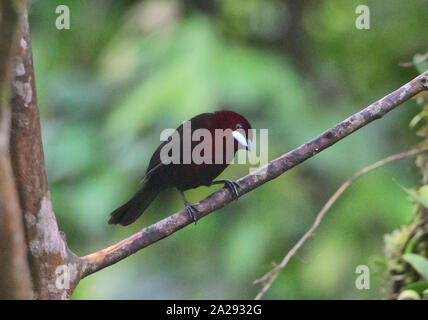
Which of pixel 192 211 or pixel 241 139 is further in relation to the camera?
pixel 241 139

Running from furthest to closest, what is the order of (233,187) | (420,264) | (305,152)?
(233,187)
(420,264)
(305,152)

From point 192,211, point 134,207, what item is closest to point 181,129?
point 134,207

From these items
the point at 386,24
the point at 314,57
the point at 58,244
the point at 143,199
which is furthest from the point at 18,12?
the point at 386,24

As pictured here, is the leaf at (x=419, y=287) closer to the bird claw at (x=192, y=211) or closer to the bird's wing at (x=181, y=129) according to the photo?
the bird claw at (x=192, y=211)

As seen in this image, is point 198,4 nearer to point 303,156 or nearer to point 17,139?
point 303,156

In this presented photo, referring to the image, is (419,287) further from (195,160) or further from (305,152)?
(195,160)

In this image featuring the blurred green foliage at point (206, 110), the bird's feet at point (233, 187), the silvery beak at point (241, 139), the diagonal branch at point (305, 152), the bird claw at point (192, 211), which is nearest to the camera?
the diagonal branch at point (305, 152)

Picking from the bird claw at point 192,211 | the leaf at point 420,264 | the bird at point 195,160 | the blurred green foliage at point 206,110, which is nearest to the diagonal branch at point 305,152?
the bird claw at point 192,211

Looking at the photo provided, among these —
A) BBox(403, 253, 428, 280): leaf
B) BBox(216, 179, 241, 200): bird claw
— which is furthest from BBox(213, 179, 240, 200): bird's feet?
BBox(403, 253, 428, 280): leaf
